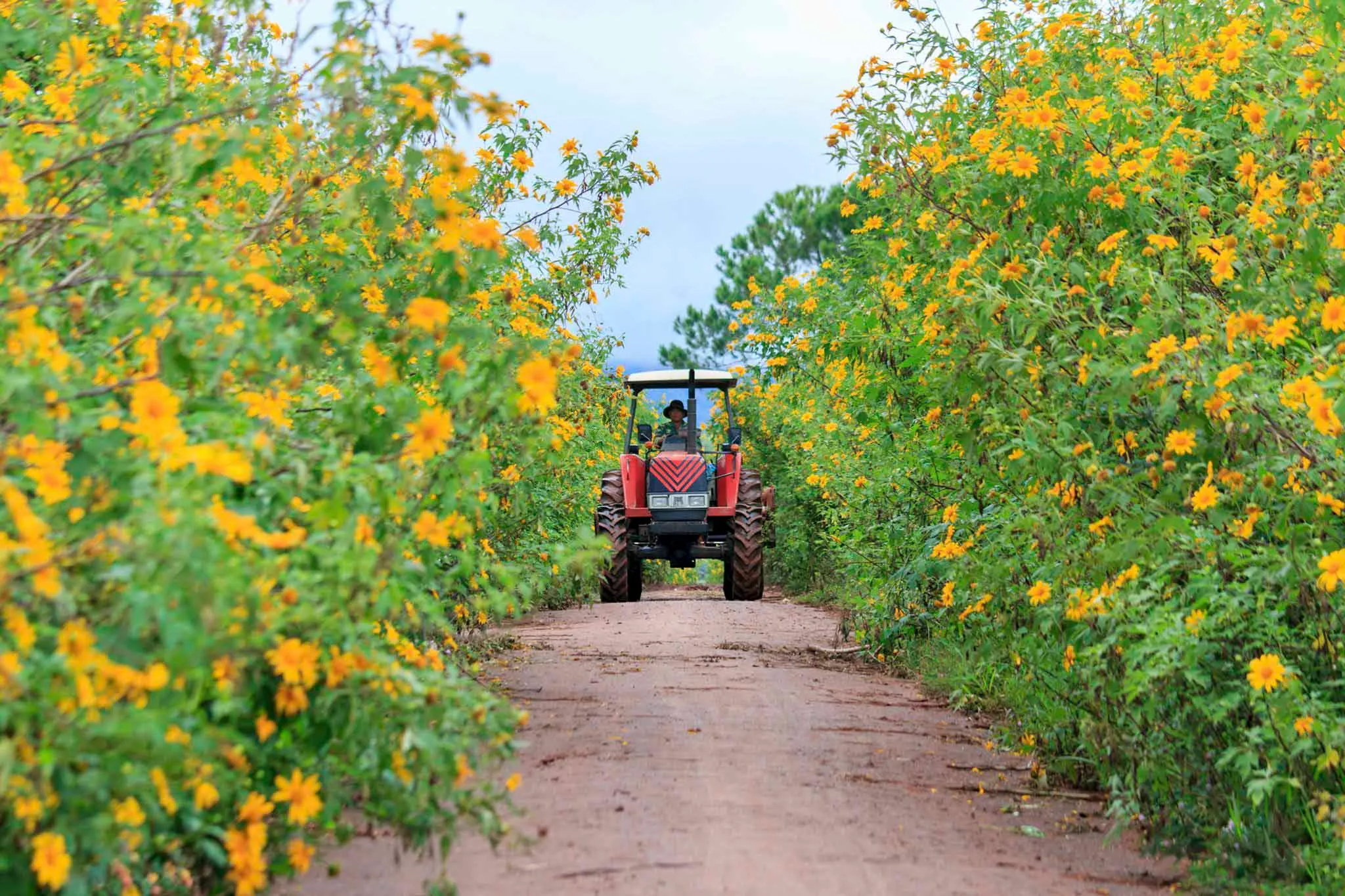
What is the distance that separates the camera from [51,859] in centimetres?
239

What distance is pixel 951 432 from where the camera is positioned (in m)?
6.07

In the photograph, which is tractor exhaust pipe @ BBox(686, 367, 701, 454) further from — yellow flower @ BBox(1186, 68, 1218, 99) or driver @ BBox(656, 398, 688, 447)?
yellow flower @ BBox(1186, 68, 1218, 99)

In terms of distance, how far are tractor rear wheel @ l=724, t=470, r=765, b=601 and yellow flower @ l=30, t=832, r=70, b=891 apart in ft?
44.7

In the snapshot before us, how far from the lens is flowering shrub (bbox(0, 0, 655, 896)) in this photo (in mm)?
2402

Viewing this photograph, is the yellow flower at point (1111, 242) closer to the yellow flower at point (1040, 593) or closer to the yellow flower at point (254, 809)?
the yellow flower at point (1040, 593)

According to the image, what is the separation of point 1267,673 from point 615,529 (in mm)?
11536

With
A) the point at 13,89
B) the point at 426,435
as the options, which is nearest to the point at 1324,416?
the point at 426,435

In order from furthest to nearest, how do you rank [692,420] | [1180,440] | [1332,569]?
[692,420]
[1180,440]
[1332,569]

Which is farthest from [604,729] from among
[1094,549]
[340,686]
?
[340,686]

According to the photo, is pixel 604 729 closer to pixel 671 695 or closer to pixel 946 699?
pixel 671 695

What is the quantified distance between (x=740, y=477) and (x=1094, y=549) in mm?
11544

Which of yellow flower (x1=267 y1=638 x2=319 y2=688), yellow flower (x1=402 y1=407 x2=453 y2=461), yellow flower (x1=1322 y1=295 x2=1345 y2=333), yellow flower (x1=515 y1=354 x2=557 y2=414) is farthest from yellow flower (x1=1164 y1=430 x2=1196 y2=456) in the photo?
yellow flower (x1=267 y1=638 x2=319 y2=688)

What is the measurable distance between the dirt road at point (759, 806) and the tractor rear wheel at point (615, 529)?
6.08m

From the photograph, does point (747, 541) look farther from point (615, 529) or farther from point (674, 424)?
point (674, 424)
